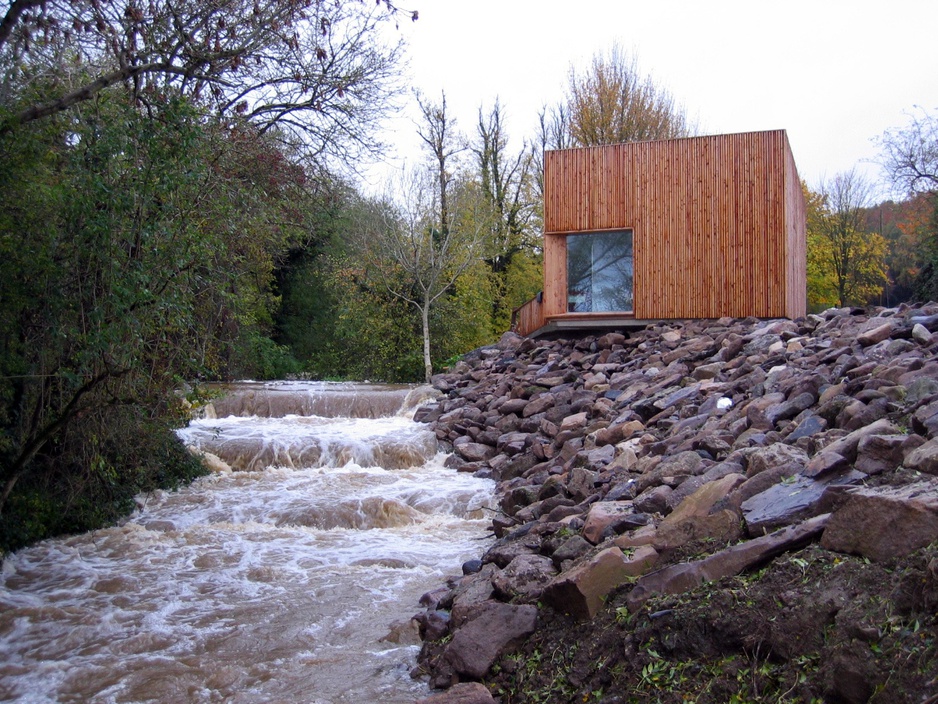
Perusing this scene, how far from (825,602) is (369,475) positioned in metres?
8.22

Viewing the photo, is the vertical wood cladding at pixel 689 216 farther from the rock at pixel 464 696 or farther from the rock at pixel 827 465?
the rock at pixel 464 696

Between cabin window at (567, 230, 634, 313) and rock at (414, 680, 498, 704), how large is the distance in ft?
38.1

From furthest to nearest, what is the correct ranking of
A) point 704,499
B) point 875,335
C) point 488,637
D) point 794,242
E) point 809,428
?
point 794,242
point 875,335
point 809,428
point 704,499
point 488,637

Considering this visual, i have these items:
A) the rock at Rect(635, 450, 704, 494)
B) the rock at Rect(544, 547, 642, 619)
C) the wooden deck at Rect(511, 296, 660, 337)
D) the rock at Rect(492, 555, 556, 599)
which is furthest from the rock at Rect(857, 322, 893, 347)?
the wooden deck at Rect(511, 296, 660, 337)

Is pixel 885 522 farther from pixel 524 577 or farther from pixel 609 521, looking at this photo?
pixel 524 577

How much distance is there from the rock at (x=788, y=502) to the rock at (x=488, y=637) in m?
1.46

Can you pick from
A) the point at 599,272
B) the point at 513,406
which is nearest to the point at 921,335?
the point at 513,406

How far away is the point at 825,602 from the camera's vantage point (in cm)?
394

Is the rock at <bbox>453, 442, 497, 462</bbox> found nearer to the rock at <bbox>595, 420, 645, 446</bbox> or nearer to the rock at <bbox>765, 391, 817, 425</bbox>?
Answer: the rock at <bbox>595, 420, 645, 446</bbox>

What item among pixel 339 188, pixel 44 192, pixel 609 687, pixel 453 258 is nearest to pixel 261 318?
pixel 453 258

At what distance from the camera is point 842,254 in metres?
35.2

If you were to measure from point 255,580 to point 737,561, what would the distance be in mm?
4588

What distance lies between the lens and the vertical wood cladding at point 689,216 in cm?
1519

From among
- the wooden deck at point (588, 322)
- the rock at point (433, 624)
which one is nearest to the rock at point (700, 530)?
the rock at point (433, 624)
